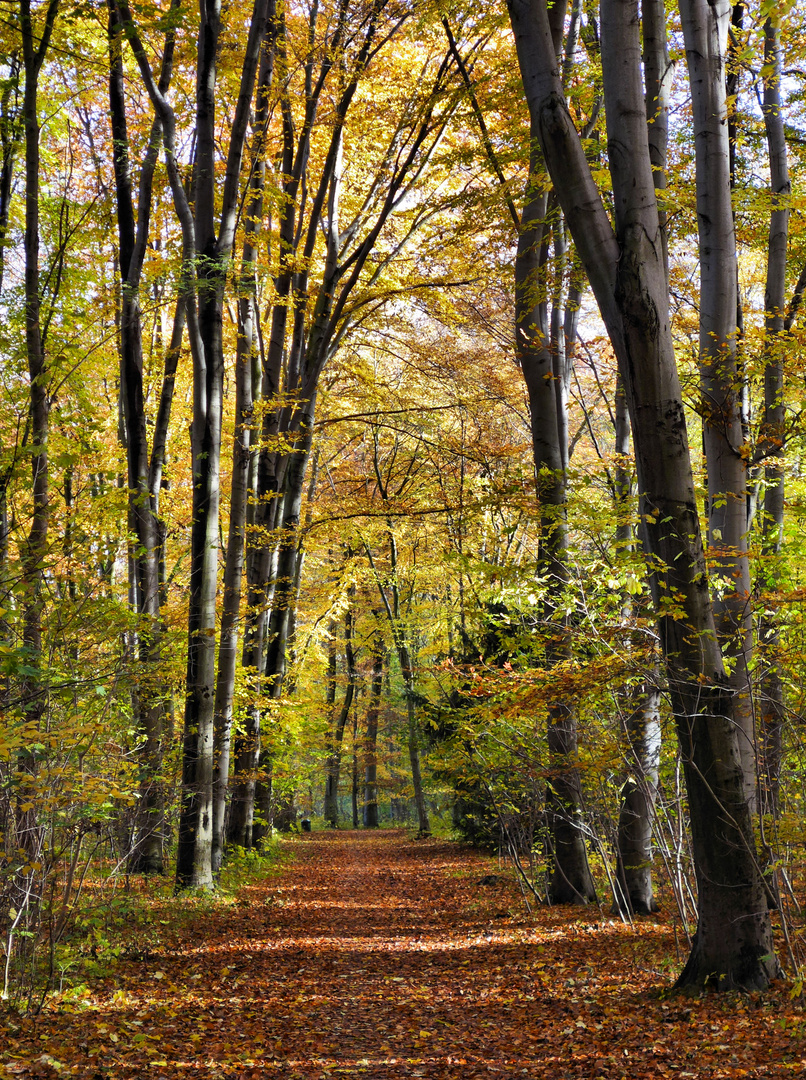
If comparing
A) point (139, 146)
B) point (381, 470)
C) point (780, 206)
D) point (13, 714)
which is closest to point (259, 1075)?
point (13, 714)

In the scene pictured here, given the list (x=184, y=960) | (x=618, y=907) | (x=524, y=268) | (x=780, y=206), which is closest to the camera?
(x=184, y=960)

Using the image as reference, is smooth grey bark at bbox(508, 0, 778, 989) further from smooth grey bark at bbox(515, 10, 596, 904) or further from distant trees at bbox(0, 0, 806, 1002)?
smooth grey bark at bbox(515, 10, 596, 904)

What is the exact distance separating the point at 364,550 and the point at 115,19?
14601 mm

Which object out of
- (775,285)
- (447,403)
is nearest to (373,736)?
(447,403)

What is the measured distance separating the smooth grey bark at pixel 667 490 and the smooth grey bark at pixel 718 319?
3.01 feet

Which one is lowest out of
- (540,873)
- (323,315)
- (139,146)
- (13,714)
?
(540,873)

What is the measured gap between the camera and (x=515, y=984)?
5824mm

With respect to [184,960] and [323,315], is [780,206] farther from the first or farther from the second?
[184,960]

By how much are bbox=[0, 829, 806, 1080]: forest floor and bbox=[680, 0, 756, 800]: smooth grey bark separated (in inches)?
97.7

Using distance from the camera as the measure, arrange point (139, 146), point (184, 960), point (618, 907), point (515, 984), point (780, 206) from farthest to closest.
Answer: point (139, 146) < point (618, 907) < point (780, 206) < point (184, 960) < point (515, 984)

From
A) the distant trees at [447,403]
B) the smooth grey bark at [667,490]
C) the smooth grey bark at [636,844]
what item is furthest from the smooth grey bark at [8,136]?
the smooth grey bark at [636,844]

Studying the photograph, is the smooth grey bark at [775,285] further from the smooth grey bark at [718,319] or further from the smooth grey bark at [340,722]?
the smooth grey bark at [340,722]

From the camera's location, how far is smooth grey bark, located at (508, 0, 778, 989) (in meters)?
4.54

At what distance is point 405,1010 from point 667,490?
13.2 ft
